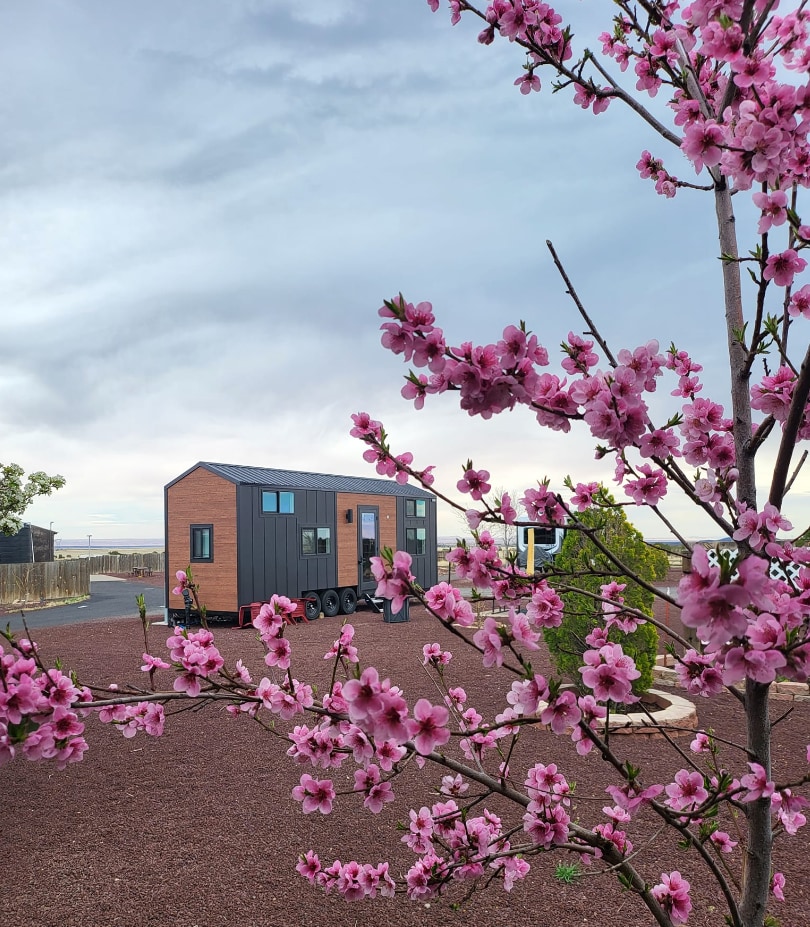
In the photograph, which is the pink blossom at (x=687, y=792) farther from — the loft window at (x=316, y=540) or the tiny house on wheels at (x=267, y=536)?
the loft window at (x=316, y=540)

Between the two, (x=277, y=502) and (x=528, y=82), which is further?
(x=277, y=502)

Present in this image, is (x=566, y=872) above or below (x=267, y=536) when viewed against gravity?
below

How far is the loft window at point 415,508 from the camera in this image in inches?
840

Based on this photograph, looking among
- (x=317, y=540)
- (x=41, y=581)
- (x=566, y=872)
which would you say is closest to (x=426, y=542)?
(x=317, y=540)

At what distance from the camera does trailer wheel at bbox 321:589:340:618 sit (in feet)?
59.5

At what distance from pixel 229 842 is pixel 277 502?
1288 cm

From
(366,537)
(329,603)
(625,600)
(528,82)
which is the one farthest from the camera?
(366,537)

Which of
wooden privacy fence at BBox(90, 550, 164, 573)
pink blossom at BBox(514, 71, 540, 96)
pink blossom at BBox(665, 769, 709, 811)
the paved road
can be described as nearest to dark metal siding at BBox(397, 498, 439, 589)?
the paved road

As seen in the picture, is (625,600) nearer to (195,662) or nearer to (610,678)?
(610,678)

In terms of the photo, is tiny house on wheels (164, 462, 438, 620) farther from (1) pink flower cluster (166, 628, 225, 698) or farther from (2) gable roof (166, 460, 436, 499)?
(1) pink flower cluster (166, 628, 225, 698)

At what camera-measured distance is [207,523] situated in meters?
16.4

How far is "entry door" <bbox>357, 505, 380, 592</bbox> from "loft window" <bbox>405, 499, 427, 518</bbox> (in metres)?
1.42

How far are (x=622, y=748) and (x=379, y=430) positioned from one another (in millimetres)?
4867

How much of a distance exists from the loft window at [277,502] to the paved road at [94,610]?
3.66 meters
